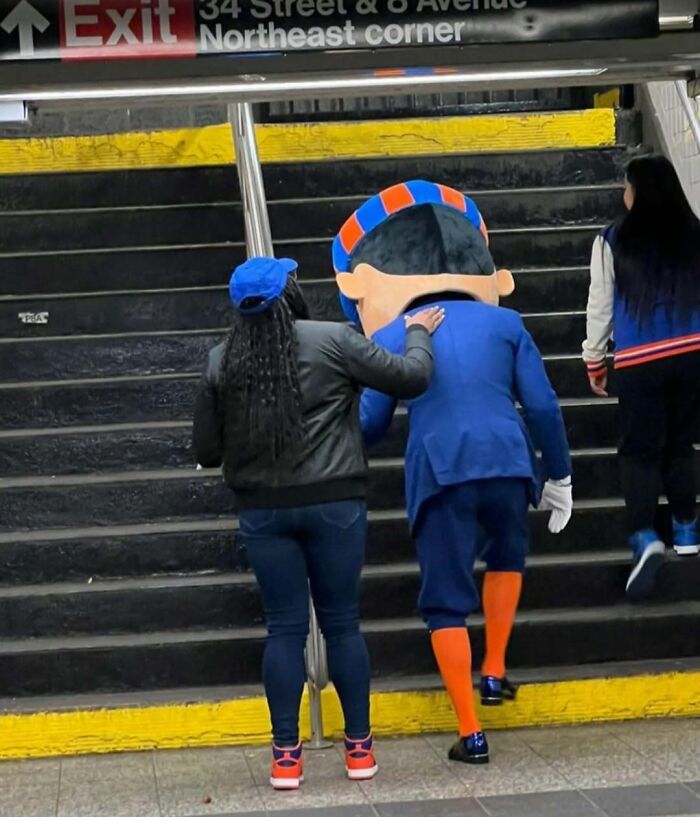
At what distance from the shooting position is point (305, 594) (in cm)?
536

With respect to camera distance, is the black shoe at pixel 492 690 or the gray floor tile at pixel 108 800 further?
the black shoe at pixel 492 690

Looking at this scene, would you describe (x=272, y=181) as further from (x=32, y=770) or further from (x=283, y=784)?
(x=283, y=784)

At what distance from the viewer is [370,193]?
28.1 ft

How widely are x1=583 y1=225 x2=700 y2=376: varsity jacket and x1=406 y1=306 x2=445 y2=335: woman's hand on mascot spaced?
1104mm

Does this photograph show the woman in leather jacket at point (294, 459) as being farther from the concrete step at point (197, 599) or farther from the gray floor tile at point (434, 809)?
the concrete step at point (197, 599)

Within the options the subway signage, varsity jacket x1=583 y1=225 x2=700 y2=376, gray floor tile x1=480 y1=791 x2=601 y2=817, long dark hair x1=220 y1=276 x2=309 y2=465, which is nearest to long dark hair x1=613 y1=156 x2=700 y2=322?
varsity jacket x1=583 y1=225 x2=700 y2=376

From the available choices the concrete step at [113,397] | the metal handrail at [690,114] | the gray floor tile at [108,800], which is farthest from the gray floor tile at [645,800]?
the metal handrail at [690,114]

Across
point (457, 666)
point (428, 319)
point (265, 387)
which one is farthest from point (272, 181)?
point (457, 666)

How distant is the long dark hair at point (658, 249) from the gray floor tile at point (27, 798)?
2.90m

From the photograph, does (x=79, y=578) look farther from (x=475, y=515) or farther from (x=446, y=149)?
(x=446, y=149)

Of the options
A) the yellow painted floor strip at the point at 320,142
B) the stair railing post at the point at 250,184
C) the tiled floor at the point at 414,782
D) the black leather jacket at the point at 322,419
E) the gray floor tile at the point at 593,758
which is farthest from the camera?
the yellow painted floor strip at the point at 320,142

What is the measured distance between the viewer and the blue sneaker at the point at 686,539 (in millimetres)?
6551

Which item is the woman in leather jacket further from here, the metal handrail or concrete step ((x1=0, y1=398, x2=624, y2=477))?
the metal handrail

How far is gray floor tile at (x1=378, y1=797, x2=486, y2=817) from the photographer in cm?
506
